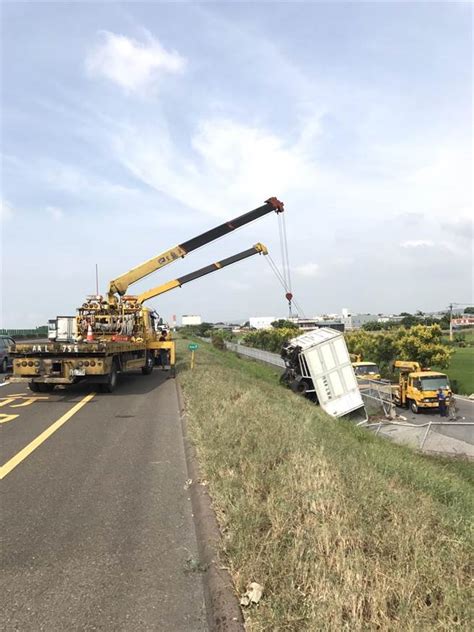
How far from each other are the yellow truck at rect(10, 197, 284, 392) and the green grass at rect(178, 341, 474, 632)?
314 inches

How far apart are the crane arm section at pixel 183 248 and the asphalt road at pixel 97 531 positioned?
1098 centimetres

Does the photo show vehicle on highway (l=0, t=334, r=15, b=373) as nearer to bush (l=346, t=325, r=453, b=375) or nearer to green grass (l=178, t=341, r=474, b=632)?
green grass (l=178, t=341, r=474, b=632)

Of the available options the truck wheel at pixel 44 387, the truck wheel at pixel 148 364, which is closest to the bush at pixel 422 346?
the truck wheel at pixel 148 364

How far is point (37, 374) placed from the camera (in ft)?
43.1

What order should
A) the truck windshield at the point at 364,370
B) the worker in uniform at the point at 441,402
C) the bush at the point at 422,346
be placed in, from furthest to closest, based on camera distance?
the bush at the point at 422,346, the truck windshield at the point at 364,370, the worker in uniform at the point at 441,402

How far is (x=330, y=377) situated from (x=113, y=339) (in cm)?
997

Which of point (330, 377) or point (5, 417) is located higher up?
point (5, 417)

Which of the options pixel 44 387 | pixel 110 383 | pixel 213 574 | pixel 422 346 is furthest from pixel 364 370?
pixel 213 574

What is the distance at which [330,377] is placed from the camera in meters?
21.5

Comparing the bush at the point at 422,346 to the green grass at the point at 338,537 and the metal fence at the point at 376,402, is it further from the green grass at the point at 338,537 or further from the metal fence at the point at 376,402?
the green grass at the point at 338,537

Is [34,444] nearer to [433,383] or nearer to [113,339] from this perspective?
[113,339]

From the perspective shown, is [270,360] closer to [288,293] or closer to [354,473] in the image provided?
[288,293]

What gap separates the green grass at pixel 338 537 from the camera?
9.04ft

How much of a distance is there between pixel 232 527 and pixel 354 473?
1707mm
